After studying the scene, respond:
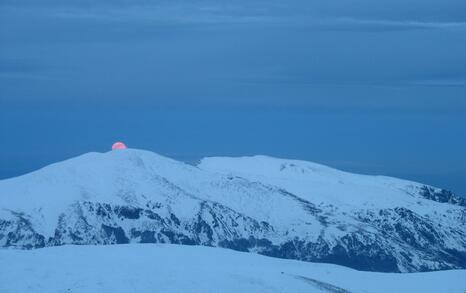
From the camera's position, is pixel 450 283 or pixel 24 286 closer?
pixel 24 286

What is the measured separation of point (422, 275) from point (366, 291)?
15.8 m

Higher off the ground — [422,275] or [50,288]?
[50,288]

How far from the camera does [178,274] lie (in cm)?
7788

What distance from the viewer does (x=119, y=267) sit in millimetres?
78375

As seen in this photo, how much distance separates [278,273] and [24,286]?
76.5 feet

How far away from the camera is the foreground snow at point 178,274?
71.8 meters

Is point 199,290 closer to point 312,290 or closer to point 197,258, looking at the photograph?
point 312,290

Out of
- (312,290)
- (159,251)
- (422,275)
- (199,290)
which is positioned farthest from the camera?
(422,275)

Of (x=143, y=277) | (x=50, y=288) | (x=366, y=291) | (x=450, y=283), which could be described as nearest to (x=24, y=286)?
(x=50, y=288)

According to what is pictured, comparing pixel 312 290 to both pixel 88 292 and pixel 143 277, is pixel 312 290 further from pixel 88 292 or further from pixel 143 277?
pixel 88 292

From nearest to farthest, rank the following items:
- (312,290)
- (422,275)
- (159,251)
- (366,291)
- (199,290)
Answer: (199,290)
(312,290)
(366,291)
(159,251)
(422,275)

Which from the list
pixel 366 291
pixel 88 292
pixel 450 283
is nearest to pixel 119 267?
pixel 88 292

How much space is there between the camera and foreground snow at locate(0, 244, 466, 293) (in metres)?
71.8

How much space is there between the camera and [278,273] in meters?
84.9
